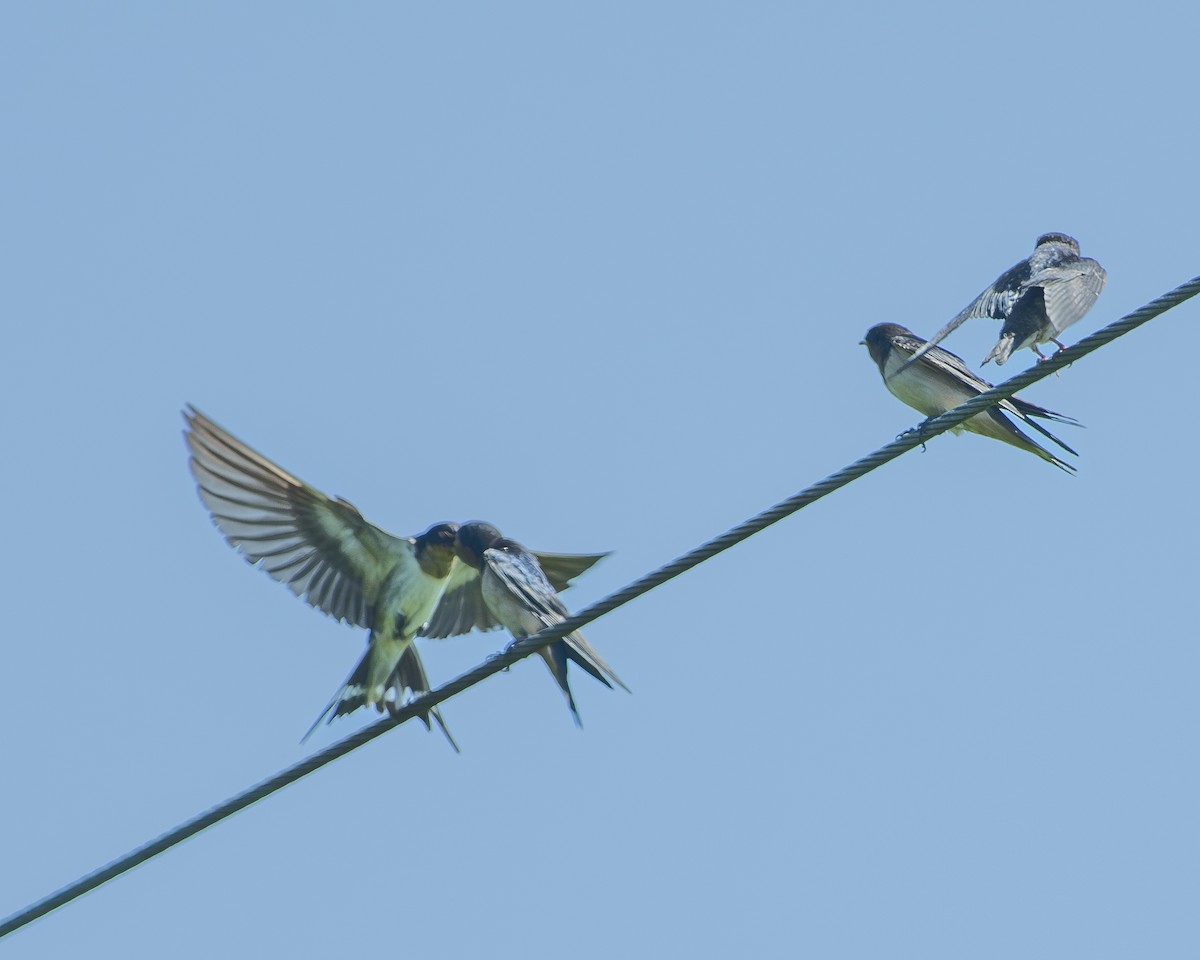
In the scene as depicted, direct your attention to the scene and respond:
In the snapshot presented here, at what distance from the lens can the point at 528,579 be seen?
810 centimetres

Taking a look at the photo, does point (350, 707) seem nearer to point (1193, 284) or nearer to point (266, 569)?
point (266, 569)

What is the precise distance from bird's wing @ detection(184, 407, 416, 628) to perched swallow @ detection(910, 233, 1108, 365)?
2568mm

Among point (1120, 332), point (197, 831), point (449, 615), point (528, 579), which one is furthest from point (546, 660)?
point (1120, 332)

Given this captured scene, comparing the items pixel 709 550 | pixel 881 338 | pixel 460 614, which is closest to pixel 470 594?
pixel 460 614

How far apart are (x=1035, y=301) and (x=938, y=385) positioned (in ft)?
1.93

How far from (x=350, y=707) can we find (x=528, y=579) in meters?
0.97

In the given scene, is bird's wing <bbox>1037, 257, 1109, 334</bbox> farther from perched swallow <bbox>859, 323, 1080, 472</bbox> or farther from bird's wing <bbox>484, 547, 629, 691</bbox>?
bird's wing <bbox>484, 547, 629, 691</bbox>

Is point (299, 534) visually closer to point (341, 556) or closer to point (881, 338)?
point (341, 556)

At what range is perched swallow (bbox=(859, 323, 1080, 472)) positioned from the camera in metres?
7.33

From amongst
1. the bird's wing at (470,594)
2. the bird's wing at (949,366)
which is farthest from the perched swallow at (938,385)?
the bird's wing at (470,594)

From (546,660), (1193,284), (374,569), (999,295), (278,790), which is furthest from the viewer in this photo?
(374,569)

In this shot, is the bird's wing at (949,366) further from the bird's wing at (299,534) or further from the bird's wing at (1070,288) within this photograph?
the bird's wing at (299,534)

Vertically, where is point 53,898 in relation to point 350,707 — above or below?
below

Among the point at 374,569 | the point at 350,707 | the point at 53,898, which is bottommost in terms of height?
the point at 53,898
